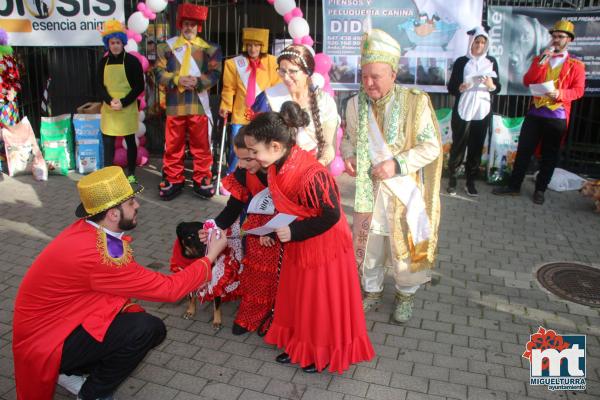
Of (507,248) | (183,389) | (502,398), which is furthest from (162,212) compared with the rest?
(502,398)

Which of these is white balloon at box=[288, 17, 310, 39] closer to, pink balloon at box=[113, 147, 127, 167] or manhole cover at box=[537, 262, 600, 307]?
pink balloon at box=[113, 147, 127, 167]

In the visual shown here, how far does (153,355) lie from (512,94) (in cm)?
620

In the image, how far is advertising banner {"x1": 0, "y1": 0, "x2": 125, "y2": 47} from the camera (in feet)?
25.6

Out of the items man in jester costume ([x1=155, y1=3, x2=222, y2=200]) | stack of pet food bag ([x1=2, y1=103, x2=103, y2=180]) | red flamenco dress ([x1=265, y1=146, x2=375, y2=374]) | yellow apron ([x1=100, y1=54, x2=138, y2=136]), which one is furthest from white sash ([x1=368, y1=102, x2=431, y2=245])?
stack of pet food bag ([x1=2, y1=103, x2=103, y2=180])

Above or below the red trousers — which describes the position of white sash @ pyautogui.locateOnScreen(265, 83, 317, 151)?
above

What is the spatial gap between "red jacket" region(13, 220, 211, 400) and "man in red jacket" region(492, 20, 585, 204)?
557 cm

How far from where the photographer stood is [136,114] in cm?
724

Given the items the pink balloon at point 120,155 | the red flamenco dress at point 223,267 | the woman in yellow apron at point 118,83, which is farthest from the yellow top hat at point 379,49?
the pink balloon at point 120,155

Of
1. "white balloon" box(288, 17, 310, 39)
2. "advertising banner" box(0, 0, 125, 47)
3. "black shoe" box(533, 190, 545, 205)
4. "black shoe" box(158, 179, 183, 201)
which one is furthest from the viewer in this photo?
"advertising banner" box(0, 0, 125, 47)

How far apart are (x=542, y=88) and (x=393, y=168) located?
12.7 feet

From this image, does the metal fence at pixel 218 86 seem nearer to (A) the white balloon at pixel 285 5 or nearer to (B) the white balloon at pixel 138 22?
(B) the white balloon at pixel 138 22

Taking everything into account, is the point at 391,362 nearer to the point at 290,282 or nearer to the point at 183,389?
the point at 290,282

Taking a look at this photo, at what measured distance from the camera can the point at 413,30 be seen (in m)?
7.74

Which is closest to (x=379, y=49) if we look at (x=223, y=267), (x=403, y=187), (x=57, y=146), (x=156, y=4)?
(x=403, y=187)
